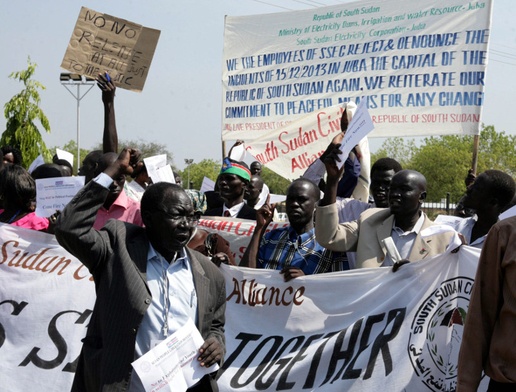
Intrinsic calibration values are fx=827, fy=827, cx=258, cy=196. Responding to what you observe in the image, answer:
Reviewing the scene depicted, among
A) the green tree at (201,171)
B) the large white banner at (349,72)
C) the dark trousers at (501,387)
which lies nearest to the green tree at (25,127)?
the large white banner at (349,72)

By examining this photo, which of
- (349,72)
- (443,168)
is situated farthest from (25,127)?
(443,168)

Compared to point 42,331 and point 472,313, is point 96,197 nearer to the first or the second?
point 472,313

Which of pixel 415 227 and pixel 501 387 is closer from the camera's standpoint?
pixel 501 387

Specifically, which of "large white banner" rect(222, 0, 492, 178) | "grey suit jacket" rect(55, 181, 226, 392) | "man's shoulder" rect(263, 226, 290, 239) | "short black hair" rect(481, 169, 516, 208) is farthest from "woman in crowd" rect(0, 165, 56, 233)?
"large white banner" rect(222, 0, 492, 178)

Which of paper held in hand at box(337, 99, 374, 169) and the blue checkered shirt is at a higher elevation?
paper held in hand at box(337, 99, 374, 169)

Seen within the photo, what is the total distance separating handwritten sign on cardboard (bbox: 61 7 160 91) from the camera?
7000 millimetres

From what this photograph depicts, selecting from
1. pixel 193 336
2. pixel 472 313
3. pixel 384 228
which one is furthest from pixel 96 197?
pixel 384 228

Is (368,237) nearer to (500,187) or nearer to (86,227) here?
(500,187)

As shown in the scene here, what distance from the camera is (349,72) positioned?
10.0 meters

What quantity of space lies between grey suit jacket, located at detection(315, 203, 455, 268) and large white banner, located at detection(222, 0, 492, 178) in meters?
3.59

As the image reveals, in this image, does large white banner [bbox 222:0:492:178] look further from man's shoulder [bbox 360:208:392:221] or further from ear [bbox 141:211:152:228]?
ear [bbox 141:211:152:228]

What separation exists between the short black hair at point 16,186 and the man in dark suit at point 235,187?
6.33ft

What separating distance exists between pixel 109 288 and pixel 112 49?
3.82 m

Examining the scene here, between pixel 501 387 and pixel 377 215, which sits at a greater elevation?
pixel 377 215
